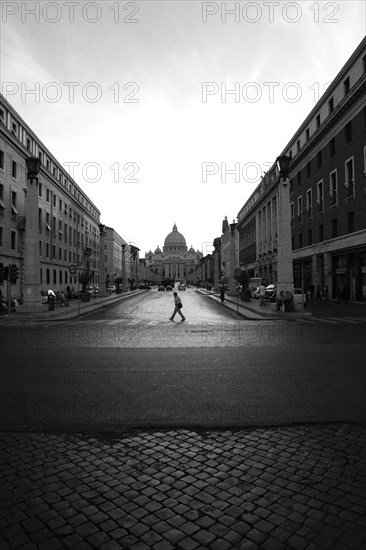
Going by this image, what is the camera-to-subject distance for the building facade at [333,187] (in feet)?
100

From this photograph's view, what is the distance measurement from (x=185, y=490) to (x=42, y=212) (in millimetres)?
49509

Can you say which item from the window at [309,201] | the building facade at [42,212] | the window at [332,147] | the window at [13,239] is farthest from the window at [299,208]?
the window at [13,239]

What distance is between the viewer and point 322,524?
303 centimetres

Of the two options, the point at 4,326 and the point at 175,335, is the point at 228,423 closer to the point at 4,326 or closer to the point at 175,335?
the point at 175,335

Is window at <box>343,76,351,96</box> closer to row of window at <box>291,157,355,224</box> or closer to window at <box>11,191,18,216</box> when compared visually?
row of window at <box>291,157,355,224</box>

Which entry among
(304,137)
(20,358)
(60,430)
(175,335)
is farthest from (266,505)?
(304,137)

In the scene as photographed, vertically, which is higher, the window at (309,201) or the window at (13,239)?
the window at (309,201)

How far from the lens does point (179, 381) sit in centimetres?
748

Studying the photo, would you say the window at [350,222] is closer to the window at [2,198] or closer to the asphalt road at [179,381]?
the asphalt road at [179,381]

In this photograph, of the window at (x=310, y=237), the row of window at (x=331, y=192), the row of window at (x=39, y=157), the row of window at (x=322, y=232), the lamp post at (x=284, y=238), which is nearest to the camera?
the lamp post at (x=284, y=238)

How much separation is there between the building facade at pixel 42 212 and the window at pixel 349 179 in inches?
944

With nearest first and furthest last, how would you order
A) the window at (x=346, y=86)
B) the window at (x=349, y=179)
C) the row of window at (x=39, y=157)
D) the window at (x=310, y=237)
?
the window at (x=349, y=179) → the window at (x=346, y=86) → the row of window at (x=39, y=157) → the window at (x=310, y=237)

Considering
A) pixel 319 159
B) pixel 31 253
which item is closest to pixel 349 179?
pixel 319 159

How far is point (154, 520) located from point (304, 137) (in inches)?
1832
